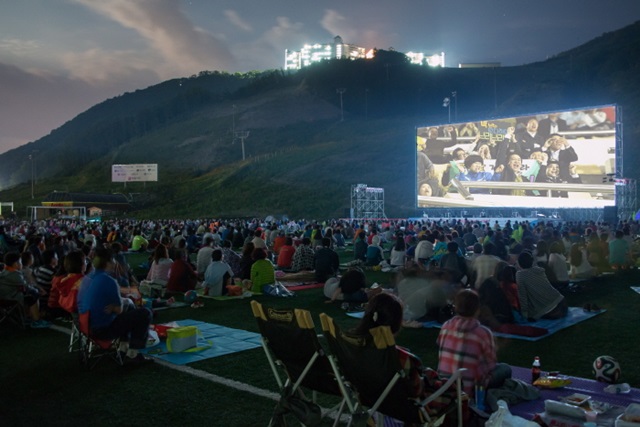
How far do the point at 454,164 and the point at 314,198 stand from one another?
22361 mm

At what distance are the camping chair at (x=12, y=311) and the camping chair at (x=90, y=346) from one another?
8.49ft

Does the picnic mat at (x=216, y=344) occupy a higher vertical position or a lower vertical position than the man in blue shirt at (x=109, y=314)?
lower

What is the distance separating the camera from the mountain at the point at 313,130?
62.5 m

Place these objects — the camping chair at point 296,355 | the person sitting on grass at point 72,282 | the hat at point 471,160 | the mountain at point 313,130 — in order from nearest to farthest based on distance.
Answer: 1. the camping chair at point 296,355
2. the person sitting on grass at point 72,282
3. the hat at point 471,160
4. the mountain at point 313,130

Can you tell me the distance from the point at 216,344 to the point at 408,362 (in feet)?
14.1

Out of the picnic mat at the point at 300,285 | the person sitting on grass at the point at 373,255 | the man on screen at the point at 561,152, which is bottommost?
the picnic mat at the point at 300,285

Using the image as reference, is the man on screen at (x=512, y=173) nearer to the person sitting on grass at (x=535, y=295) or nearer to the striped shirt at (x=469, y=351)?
the person sitting on grass at (x=535, y=295)

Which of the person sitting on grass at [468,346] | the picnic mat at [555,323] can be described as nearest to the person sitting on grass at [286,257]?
the picnic mat at [555,323]

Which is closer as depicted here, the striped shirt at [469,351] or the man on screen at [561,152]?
the striped shirt at [469,351]

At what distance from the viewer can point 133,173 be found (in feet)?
218

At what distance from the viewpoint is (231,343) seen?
23.9 feet

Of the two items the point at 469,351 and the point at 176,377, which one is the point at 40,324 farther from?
the point at 469,351

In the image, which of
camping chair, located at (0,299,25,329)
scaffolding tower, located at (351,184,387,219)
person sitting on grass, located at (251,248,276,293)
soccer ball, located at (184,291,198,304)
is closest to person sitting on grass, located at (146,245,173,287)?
soccer ball, located at (184,291,198,304)

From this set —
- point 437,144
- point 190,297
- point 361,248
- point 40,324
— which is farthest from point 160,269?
point 437,144
